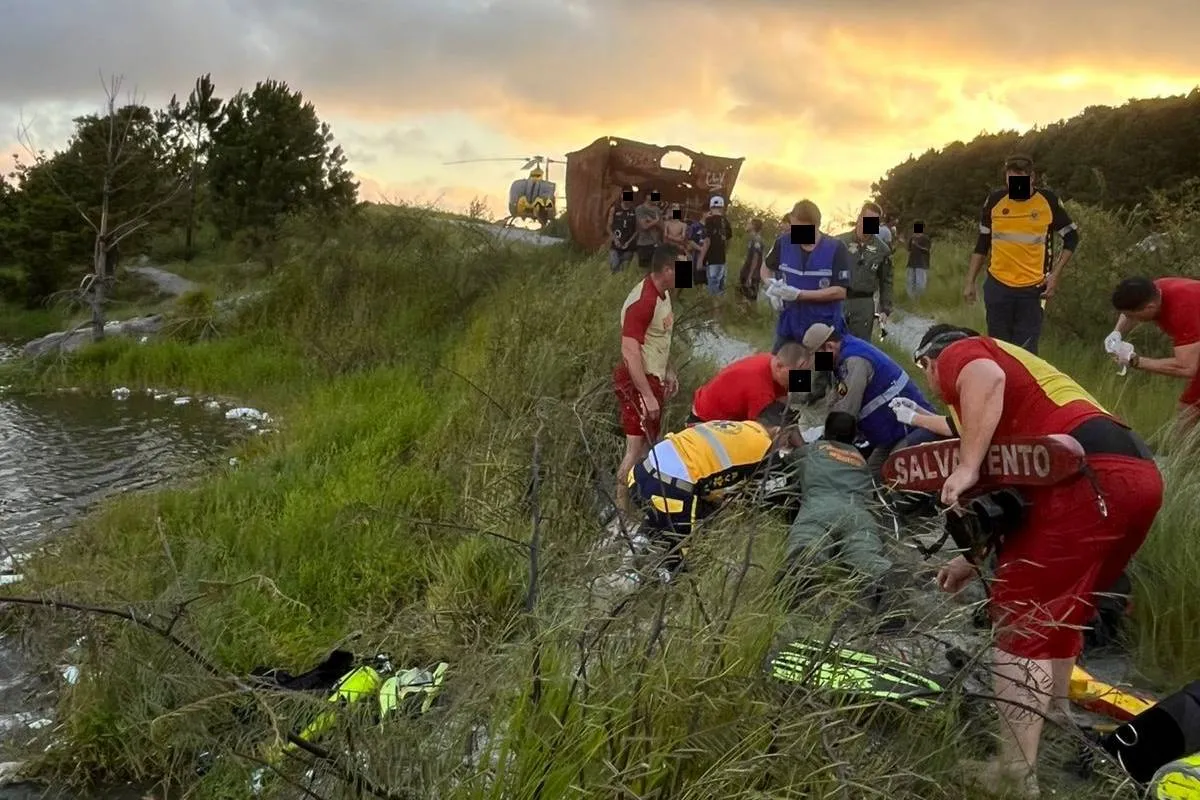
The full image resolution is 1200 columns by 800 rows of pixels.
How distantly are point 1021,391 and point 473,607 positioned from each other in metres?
2.51

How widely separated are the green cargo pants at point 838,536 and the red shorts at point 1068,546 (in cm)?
41

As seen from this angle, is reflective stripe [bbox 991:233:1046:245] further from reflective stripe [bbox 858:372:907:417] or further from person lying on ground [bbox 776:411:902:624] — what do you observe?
person lying on ground [bbox 776:411:902:624]

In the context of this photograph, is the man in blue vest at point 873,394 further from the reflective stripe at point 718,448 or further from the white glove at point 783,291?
the white glove at point 783,291

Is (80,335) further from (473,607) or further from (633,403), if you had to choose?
(473,607)

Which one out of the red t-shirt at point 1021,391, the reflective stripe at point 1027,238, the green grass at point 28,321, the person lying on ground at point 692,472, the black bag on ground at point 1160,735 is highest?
the reflective stripe at point 1027,238

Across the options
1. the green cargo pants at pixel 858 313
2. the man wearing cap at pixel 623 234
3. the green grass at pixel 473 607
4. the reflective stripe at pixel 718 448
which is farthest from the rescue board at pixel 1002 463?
the man wearing cap at pixel 623 234

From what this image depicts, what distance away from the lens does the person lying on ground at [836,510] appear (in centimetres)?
318

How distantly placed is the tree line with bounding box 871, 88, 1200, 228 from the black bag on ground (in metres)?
17.0

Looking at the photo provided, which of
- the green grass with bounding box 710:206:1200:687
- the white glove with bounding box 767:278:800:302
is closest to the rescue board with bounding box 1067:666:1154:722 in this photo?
the green grass with bounding box 710:206:1200:687

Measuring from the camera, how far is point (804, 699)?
2.04 metres

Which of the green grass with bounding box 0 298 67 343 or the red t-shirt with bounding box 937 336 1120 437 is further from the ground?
the red t-shirt with bounding box 937 336 1120 437

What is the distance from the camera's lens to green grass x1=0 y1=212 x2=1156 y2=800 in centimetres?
210

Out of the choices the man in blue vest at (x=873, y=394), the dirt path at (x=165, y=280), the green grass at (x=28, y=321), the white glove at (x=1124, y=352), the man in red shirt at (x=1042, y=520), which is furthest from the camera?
the dirt path at (x=165, y=280)

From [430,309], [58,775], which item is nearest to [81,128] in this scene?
[430,309]
